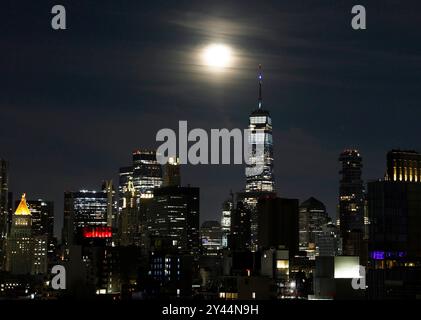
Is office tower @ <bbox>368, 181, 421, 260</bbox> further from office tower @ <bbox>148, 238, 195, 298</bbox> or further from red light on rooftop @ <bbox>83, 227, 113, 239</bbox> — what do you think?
red light on rooftop @ <bbox>83, 227, 113, 239</bbox>

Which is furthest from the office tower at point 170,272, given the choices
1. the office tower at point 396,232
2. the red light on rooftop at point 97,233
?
the office tower at point 396,232

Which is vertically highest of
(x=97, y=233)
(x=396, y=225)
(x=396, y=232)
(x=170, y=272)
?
(x=396, y=225)

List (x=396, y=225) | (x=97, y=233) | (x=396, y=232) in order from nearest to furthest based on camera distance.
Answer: (x=396, y=232), (x=97, y=233), (x=396, y=225)

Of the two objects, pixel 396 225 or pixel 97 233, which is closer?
pixel 97 233

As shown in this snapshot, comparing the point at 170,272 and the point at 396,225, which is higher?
the point at 396,225

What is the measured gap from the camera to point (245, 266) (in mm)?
161875

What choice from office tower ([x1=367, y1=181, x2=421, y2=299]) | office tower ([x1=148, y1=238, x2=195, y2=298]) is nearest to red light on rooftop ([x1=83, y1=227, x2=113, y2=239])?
office tower ([x1=148, y1=238, x2=195, y2=298])

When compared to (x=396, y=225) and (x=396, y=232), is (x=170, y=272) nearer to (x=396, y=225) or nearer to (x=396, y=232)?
(x=396, y=232)

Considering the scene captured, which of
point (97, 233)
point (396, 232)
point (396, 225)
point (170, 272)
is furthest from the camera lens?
point (396, 225)

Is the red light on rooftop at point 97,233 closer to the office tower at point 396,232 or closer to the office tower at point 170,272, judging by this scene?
the office tower at point 170,272

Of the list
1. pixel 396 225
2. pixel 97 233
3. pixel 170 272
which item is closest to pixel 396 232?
pixel 396 225

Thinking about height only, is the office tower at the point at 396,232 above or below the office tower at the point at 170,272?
above
